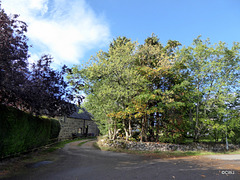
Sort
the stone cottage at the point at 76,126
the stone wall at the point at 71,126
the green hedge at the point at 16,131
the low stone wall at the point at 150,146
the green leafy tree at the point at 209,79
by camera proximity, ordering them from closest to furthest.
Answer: the green hedge at the point at 16,131 < the low stone wall at the point at 150,146 < the green leafy tree at the point at 209,79 < the stone wall at the point at 71,126 < the stone cottage at the point at 76,126

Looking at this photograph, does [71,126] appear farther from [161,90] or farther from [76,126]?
[161,90]

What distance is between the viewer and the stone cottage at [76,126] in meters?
27.5

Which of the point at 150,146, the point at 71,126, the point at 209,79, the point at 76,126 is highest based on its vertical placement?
the point at 209,79

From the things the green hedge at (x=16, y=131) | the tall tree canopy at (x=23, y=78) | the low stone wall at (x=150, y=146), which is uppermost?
the tall tree canopy at (x=23, y=78)

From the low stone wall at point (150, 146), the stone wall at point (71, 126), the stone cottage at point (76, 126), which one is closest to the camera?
the low stone wall at point (150, 146)

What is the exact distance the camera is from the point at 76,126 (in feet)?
102

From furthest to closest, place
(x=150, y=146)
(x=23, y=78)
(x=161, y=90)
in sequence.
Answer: (x=161, y=90) → (x=150, y=146) → (x=23, y=78)

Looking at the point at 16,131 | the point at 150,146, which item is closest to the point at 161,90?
the point at 150,146

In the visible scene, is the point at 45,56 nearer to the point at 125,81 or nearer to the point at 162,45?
the point at 125,81

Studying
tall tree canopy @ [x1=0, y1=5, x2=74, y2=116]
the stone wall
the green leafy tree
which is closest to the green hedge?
tall tree canopy @ [x1=0, y1=5, x2=74, y2=116]

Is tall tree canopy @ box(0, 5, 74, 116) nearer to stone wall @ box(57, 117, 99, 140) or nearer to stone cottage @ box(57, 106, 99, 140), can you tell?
stone cottage @ box(57, 106, 99, 140)

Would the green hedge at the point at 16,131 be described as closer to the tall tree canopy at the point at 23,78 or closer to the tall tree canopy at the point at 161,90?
the tall tree canopy at the point at 23,78

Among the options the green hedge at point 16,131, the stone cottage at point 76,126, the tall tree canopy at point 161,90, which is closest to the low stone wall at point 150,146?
the tall tree canopy at point 161,90

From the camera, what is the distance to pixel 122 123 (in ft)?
63.6
